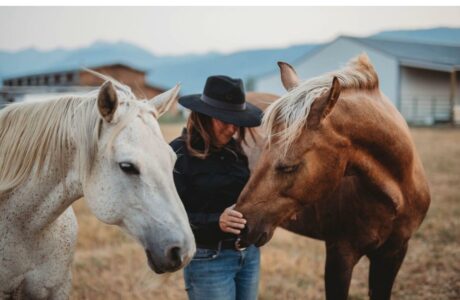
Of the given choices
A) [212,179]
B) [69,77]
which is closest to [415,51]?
[69,77]

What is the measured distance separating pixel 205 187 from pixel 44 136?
3.05ft

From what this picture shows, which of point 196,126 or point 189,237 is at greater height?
point 196,126

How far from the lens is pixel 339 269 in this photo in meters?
2.93

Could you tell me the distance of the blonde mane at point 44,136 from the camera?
2174mm

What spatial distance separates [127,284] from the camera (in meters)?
4.46

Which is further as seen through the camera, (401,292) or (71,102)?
(401,292)

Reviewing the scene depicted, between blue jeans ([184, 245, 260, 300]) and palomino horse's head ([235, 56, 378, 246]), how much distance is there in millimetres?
230

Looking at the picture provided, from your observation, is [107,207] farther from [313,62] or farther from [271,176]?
[313,62]

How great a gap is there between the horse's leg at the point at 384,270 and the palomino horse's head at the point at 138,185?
68.4 inches

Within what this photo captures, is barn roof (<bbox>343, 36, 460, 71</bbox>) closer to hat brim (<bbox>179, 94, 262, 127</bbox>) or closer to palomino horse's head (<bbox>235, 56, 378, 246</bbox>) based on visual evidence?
palomino horse's head (<bbox>235, 56, 378, 246</bbox>)

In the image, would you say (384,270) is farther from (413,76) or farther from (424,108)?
(413,76)

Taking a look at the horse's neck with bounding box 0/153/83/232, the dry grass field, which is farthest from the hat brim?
the dry grass field

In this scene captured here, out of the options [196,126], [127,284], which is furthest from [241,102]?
[127,284]

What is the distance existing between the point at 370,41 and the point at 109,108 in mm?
28913
